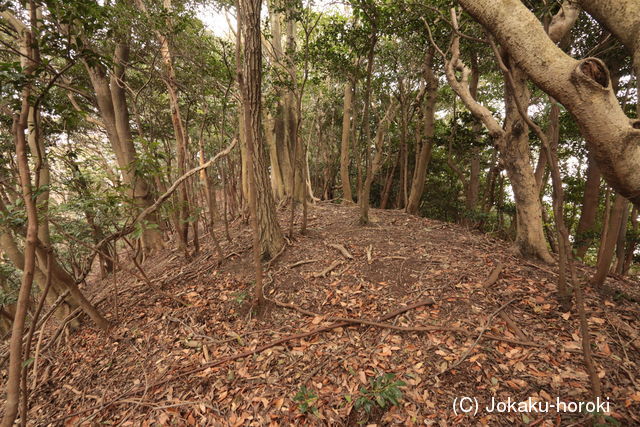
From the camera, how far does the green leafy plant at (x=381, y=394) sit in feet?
7.68

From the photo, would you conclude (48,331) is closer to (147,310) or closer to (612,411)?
(147,310)

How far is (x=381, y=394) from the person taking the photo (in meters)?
2.40

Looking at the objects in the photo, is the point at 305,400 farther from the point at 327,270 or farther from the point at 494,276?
the point at 494,276

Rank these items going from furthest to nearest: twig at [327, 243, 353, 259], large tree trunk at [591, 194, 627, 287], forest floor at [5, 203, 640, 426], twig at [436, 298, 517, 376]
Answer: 1. twig at [327, 243, 353, 259]
2. large tree trunk at [591, 194, 627, 287]
3. twig at [436, 298, 517, 376]
4. forest floor at [5, 203, 640, 426]

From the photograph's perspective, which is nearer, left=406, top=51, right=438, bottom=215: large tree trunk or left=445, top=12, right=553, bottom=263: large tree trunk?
left=445, top=12, right=553, bottom=263: large tree trunk

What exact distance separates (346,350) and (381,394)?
2.38 feet

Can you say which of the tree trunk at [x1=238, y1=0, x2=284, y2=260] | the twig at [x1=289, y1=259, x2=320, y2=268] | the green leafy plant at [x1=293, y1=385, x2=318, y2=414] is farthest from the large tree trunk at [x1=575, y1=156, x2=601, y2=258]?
the green leafy plant at [x1=293, y1=385, x2=318, y2=414]

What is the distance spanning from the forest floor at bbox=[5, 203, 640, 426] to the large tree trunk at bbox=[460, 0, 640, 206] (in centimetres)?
192

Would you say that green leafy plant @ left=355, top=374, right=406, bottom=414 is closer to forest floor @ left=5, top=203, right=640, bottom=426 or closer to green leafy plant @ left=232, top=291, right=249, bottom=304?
forest floor @ left=5, top=203, right=640, bottom=426

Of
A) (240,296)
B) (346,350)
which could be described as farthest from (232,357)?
(346,350)

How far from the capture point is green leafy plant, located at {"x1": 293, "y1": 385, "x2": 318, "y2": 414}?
8.14 ft

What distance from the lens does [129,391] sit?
2.96 meters

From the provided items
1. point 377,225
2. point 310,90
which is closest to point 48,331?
point 377,225

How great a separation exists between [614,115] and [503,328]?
8.07 ft
